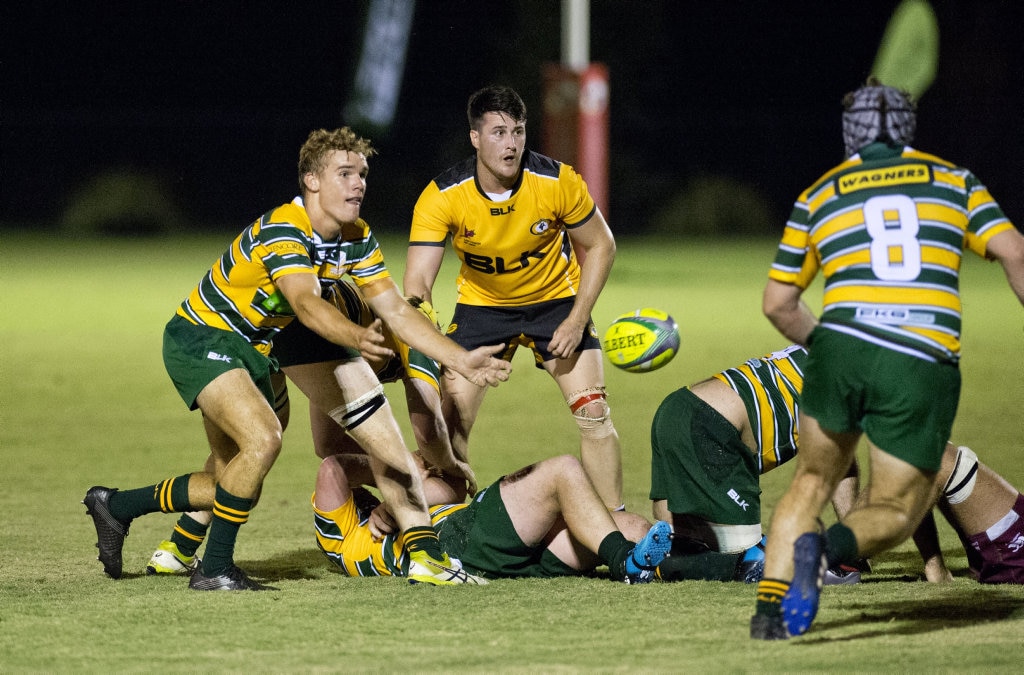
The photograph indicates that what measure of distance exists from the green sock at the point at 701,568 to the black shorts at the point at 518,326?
1.94 metres

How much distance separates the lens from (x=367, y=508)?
20.1ft

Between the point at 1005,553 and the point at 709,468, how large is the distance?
3.85ft

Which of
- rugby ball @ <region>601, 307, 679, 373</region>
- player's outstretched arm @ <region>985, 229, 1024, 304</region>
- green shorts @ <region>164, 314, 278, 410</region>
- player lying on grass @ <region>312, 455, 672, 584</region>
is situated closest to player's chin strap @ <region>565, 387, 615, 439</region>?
rugby ball @ <region>601, 307, 679, 373</region>

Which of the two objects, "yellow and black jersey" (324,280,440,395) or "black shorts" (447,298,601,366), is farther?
"black shorts" (447,298,601,366)

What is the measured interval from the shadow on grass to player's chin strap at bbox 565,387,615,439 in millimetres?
2092

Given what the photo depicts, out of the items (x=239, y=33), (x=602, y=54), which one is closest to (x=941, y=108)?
(x=602, y=54)

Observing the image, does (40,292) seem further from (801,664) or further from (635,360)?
(801,664)

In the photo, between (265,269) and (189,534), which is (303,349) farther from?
(189,534)

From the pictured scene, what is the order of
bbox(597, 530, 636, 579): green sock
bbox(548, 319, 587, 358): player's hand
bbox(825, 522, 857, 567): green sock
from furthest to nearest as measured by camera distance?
bbox(548, 319, 587, 358): player's hand → bbox(597, 530, 636, 579): green sock → bbox(825, 522, 857, 567): green sock

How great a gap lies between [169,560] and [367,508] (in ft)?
2.85

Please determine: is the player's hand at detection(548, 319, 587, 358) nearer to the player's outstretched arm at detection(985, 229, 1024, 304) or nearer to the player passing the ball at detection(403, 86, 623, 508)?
the player passing the ball at detection(403, 86, 623, 508)

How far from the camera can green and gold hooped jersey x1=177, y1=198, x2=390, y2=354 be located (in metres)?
5.77

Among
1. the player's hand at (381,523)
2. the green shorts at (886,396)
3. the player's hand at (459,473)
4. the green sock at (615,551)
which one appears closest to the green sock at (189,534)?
the player's hand at (381,523)

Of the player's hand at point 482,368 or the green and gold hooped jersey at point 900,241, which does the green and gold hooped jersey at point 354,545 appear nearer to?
the player's hand at point 482,368
